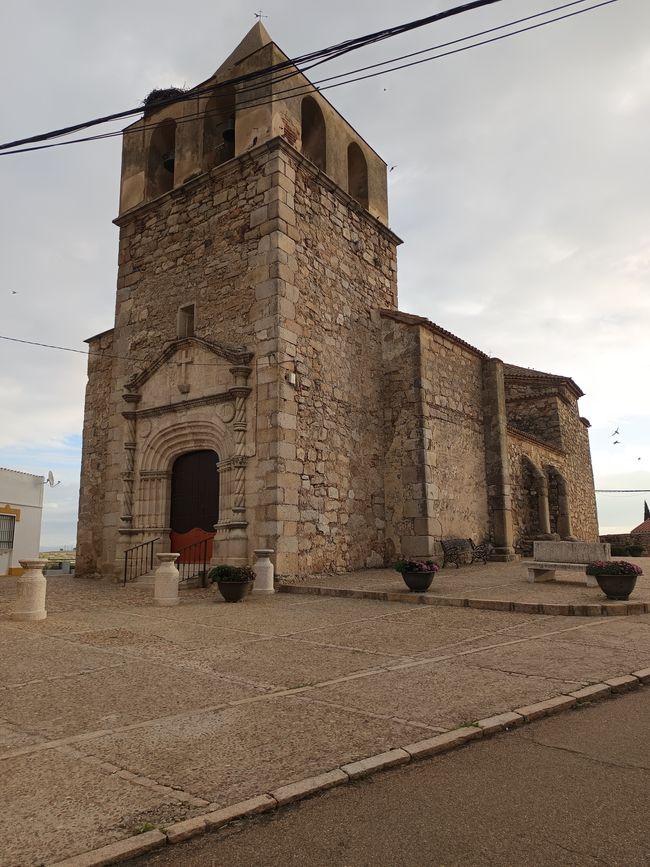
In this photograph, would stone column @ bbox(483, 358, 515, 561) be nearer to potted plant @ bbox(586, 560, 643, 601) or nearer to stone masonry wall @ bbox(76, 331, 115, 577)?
potted plant @ bbox(586, 560, 643, 601)

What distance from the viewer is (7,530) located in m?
22.9

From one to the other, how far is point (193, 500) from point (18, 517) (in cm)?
1430

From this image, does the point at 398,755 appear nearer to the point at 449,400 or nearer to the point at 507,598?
the point at 507,598

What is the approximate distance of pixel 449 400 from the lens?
14.7 metres

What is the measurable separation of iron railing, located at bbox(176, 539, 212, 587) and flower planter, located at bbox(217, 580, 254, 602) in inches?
84.8

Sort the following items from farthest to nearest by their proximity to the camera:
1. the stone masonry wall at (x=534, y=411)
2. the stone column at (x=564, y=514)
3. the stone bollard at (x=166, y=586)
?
the stone masonry wall at (x=534, y=411), the stone column at (x=564, y=514), the stone bollard at (x=166, y=586)

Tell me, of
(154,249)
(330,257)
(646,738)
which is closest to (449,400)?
(330,257)

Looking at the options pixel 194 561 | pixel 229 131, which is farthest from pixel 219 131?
pixel 194 561

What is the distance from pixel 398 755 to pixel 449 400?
1239 centimetres

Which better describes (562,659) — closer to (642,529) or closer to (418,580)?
(418,580)

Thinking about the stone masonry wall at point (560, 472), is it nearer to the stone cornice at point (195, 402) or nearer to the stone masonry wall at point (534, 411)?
the stone masonry wall at point (534, 411)

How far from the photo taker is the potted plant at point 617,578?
7766 mm

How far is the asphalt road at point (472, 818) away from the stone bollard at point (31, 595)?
5.97 m

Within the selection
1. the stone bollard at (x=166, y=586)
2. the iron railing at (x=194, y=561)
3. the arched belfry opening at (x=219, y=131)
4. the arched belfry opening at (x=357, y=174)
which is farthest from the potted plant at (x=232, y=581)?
the arched belfry opening at (x=357, y=174)
